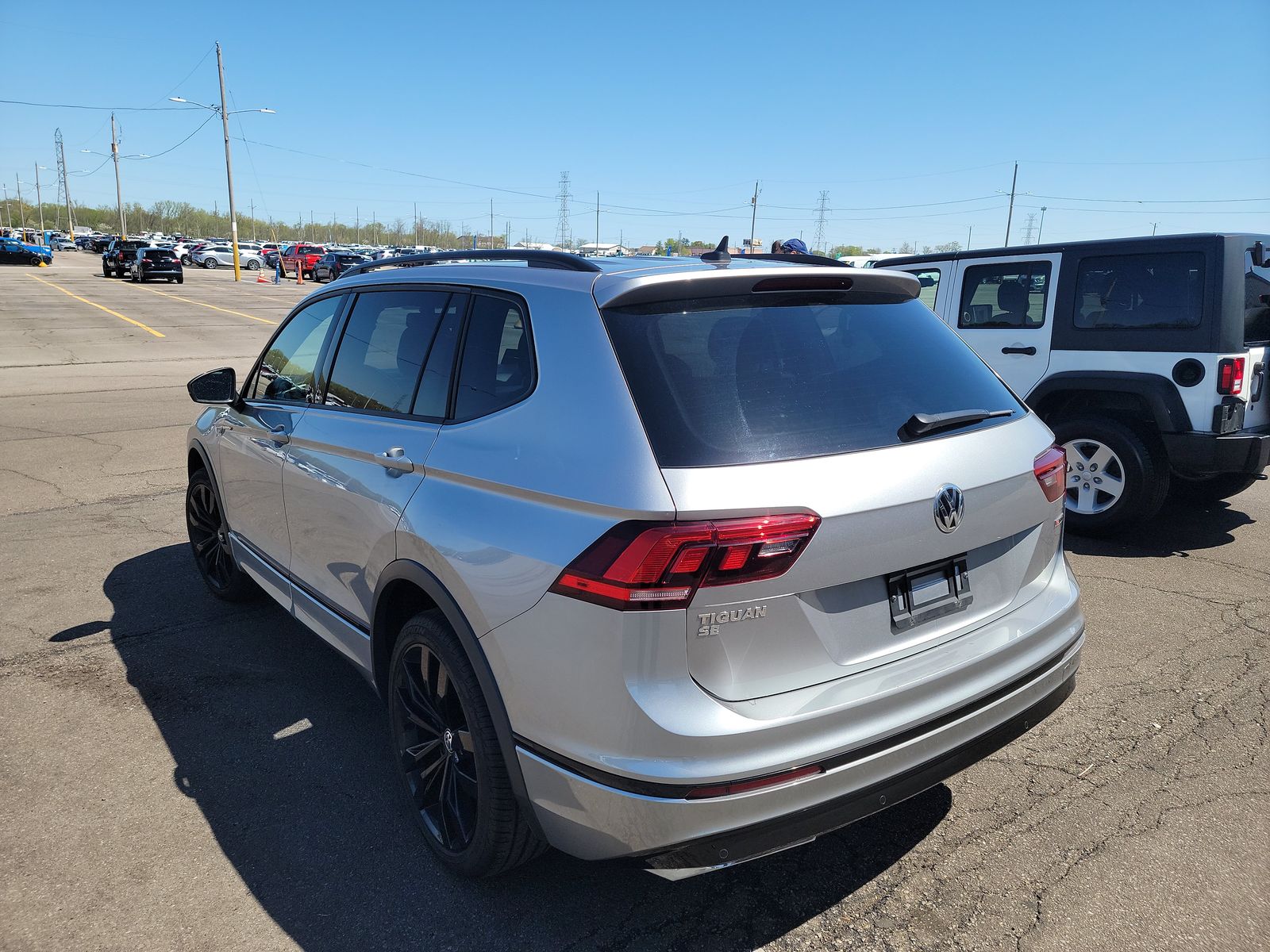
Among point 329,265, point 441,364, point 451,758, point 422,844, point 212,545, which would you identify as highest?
point 329,265

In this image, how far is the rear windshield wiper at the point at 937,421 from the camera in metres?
2.33

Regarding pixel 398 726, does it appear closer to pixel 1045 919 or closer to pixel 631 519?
pixel 631 519

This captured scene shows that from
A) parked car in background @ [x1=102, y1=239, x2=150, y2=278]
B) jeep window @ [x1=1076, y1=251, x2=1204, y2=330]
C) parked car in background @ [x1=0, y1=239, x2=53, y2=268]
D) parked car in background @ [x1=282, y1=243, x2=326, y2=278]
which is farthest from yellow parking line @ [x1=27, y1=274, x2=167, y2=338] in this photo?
jeep window @ [x1=1076, y1=251, x2=1204, y2=330]

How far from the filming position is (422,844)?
9.25ft

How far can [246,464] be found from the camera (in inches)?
160

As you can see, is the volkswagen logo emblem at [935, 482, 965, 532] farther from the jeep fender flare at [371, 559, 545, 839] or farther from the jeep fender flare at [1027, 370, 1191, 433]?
the jeep fender flare at [1027, 370, 1191, 433]

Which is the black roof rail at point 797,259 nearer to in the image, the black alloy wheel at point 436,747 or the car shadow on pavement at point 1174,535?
the black alloy wheel at point 436,747

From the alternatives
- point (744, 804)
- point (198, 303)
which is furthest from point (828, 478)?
point (198, 303)

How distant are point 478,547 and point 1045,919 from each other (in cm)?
190

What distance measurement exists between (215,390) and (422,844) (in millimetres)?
2523

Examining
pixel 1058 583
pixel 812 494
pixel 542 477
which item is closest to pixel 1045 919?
pixel 1058 583

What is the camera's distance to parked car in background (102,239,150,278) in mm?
41781

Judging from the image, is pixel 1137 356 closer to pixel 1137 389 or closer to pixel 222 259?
pixel 1137 389

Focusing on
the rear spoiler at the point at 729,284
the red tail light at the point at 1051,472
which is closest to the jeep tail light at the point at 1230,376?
the red tail light at the point at 1051,472
